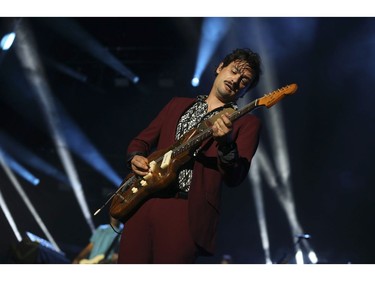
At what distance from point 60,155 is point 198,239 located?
620cm

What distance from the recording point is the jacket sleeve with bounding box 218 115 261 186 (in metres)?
1.76

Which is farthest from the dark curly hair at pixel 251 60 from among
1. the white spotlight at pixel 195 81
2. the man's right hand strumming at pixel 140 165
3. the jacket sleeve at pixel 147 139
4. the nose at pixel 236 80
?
the white spotlight at pixel 195 81

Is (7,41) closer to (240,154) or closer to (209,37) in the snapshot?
(209,37)

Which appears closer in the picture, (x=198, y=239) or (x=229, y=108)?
(x=198, y=239)

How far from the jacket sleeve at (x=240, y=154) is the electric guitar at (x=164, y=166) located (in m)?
0.10

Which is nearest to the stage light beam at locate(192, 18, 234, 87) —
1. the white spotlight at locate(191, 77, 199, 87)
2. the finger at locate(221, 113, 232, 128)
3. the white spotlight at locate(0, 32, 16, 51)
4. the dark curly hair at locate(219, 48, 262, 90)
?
the white spotlight at locate(191, 77, 199, 87)

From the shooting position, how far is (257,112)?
283 inches

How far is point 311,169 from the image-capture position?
7523 millimetres

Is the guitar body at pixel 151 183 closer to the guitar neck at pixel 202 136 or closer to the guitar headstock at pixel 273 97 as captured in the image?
the guitar neck at pixel 202 136

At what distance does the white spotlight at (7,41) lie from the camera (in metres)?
6.35

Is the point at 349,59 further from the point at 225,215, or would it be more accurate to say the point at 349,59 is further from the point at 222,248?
the point at 222,248

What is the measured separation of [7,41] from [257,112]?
3.50 m

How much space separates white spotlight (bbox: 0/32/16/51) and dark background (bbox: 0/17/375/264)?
0.36 ft

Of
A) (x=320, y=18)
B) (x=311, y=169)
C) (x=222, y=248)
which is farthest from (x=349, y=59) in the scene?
(x=222, y=248)
